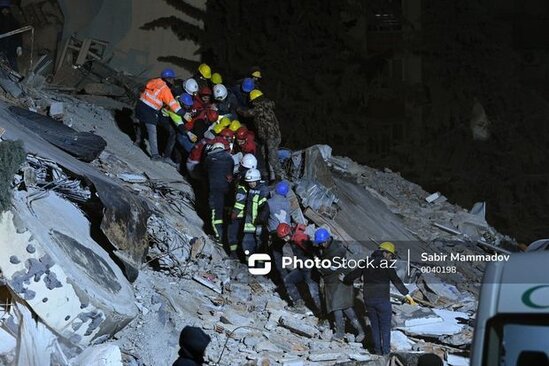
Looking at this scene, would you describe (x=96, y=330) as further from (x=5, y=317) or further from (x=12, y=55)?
(x=12, y=55)

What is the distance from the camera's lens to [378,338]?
11.4 meters

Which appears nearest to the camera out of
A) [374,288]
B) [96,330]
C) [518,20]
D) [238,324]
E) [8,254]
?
[8,254]

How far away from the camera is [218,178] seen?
13656 millimetres

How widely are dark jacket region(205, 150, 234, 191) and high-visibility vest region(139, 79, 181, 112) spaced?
1.38 metres

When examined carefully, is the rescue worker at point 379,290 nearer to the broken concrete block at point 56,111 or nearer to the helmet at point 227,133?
the helmet at point 227,133

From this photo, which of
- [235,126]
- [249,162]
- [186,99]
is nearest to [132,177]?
[186,99]

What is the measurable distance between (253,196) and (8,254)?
459cm

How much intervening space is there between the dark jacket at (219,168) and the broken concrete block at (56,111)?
11.2ft

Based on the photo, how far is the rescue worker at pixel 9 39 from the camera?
752 inches

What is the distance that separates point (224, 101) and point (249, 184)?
7.39 ft

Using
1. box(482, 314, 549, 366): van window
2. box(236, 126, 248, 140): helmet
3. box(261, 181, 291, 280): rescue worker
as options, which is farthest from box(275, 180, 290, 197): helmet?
box(482, 314, 549, 366): van window

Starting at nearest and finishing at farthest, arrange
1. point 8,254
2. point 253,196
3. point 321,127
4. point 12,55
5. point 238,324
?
point 8,254 → point 238,324 → point 253,196 → point 12,55 → point 321,127

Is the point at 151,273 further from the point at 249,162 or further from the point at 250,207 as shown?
the point at 249,162

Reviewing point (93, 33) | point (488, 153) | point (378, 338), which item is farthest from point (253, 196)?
point (488, 153)
